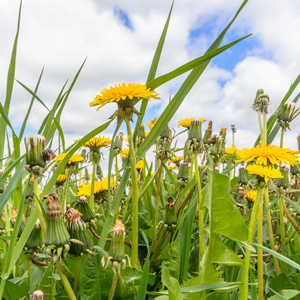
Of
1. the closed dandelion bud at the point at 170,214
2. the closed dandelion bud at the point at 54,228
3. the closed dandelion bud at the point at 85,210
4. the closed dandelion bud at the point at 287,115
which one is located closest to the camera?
the closed dandelion bud at the point at 54,228

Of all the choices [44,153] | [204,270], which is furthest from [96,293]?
[44,153]

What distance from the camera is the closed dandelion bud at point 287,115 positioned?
177cm

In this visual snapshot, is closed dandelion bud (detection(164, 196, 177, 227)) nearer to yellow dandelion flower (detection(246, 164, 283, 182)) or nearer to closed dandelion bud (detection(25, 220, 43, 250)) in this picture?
yellow dandelion flower (detection(246, 164, 283, 182))

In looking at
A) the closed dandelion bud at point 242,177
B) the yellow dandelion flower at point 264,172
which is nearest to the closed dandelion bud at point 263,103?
the yellow dandelion flower at point 264,172

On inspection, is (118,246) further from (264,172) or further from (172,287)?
(264,172)

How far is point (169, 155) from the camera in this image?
1.94 metres

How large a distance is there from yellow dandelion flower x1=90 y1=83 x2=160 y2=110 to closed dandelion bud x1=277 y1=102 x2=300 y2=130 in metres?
1.04

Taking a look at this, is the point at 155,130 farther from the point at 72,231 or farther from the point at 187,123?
the point at 187,123

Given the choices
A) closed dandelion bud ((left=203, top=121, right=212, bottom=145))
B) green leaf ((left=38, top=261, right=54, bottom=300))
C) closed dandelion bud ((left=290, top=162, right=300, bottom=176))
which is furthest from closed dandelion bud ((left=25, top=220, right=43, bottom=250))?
closed dandelion bud ((left=290, top=162, right=300, bottom=176))

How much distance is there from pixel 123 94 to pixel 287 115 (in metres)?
1.20

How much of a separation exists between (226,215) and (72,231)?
0.44m

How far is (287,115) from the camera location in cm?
178

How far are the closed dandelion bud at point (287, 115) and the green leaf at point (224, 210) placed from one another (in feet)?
3.75

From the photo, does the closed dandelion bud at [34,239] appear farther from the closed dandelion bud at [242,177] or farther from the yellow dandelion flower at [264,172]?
the closed dandelion bud at [242,177]
